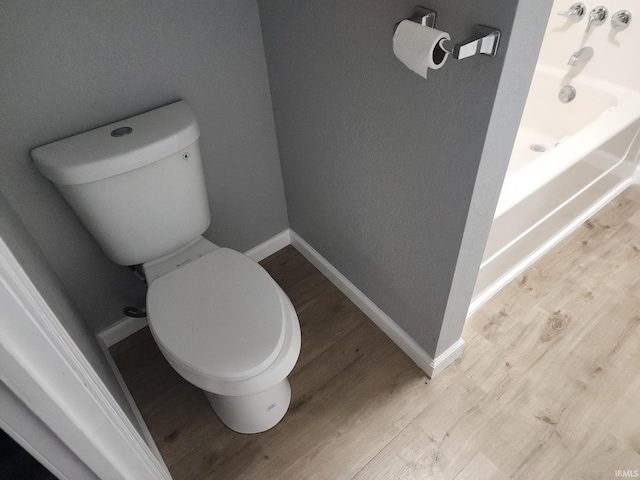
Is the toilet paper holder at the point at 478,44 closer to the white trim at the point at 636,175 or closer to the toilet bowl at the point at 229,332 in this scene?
the toilet bowl at the point at 229,332

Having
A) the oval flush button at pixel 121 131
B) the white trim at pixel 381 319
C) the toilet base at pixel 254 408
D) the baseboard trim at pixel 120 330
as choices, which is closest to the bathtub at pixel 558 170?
the white trim at pixel 381 319

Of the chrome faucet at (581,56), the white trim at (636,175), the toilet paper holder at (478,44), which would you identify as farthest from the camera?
the white trim at (636,175)

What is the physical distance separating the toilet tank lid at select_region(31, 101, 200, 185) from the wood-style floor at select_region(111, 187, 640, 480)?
2.56 feet

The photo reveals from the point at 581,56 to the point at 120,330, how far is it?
230 cm

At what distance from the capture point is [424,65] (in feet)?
2.50

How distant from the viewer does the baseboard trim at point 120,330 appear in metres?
1.53

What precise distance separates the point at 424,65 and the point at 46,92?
3.02ft

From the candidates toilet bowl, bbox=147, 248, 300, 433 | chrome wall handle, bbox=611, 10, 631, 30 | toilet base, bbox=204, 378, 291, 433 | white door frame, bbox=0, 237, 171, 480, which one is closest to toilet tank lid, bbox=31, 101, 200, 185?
toilet bowl, bbox=147, 248, 300, 433

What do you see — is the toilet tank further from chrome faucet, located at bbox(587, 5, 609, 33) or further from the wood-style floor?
chrome faucet, located at bbox(587, 5, 609, 33)

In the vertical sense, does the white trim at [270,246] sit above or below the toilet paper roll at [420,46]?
below

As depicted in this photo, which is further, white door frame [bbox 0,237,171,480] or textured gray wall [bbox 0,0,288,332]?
textured gray wall [bbox 0,0,288,332]

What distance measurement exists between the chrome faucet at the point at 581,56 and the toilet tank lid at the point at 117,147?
1771mm

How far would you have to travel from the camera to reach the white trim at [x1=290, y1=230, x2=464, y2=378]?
4.60 feet

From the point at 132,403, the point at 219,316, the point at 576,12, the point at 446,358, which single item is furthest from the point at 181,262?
the point at 576,12
